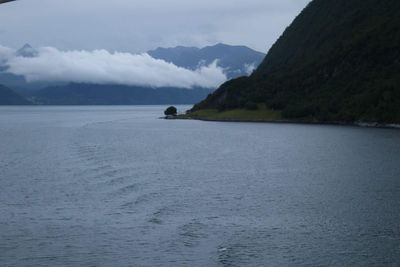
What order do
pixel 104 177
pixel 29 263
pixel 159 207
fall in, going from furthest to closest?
pixel 104 177, pixel 159 207, pixel 29 263

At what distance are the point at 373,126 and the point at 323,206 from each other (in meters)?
A: 131

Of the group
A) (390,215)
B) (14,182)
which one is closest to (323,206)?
(390,215)

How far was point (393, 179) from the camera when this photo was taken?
65250 millimetres

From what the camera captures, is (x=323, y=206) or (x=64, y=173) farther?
(x=64, y=173)

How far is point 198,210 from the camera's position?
48656 mm

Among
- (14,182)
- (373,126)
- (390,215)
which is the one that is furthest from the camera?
(373,126)

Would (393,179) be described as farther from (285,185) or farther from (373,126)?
(373,126)

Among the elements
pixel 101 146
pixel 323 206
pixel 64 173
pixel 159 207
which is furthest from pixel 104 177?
pixel 101 146

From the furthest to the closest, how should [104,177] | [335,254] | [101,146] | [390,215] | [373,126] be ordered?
[373,126] → [101,146] → [104,177] → [390,215] → [335,254]

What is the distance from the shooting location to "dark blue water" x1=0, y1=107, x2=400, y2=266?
36.0 m

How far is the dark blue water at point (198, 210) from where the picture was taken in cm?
3603

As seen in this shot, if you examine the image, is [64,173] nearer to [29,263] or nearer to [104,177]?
[104,177]

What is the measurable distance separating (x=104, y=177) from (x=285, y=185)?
842 inches

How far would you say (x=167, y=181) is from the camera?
2571 inches
